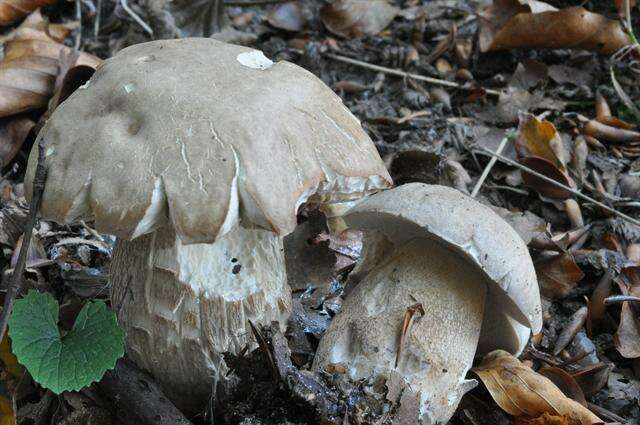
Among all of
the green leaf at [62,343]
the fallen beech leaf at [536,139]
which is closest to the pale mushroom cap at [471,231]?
the green leaf at [62,343]

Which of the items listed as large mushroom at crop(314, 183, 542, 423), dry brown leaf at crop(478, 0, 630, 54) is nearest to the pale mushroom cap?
large mushroom at crop(314, 183, 542, 423)

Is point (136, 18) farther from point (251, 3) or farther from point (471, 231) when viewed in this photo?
point (471, 231)

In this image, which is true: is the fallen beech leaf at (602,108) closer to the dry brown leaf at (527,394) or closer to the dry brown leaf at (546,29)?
the dry brown leaf at (546,29)

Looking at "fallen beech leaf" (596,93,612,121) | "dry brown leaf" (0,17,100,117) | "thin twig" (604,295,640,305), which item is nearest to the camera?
"thin twig" (604,295,640,305)

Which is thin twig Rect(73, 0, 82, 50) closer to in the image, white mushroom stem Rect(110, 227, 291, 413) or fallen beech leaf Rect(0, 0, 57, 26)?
fallen beech leaf Rect(0, 0, 57, 26)

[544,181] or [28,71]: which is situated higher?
[28,71]

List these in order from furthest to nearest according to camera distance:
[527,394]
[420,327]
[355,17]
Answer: [355,17] < [527,394] < [420,327]

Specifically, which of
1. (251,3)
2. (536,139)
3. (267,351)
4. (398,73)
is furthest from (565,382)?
(251,3)
